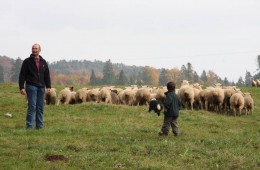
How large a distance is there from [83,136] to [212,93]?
1355 centimetres

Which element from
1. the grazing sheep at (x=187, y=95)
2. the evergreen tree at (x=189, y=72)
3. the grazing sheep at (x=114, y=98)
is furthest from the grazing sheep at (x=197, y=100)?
the evergreen tree at (x=189, y=72)

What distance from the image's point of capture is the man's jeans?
12.4 meters

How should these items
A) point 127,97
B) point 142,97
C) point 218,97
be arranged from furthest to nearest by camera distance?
point 127,97 → point 142,97 → point 218,97

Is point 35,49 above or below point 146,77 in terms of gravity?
below

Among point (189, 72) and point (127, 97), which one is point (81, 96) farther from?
point (189, 72)

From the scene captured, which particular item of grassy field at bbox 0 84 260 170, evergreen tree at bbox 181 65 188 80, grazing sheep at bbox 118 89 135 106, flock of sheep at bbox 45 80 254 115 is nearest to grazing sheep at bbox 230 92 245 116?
flock of sheep at bbox 45 80 254 115

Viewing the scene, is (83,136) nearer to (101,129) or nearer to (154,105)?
(101,129)

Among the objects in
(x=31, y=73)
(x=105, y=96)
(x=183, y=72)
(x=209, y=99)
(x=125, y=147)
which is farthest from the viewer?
(x=183, y=72)

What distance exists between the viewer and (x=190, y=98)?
23.3 metres

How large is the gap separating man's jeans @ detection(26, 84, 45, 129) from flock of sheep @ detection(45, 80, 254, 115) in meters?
11.6

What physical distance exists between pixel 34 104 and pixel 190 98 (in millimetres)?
12539

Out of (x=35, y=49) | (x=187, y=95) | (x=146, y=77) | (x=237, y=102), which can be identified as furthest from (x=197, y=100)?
(x=146, y=77)

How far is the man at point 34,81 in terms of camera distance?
12414 mm

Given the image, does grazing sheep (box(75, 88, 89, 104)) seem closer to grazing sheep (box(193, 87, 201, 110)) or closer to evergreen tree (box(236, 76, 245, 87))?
grazing sheep (box(193, 87, 201, 110))
